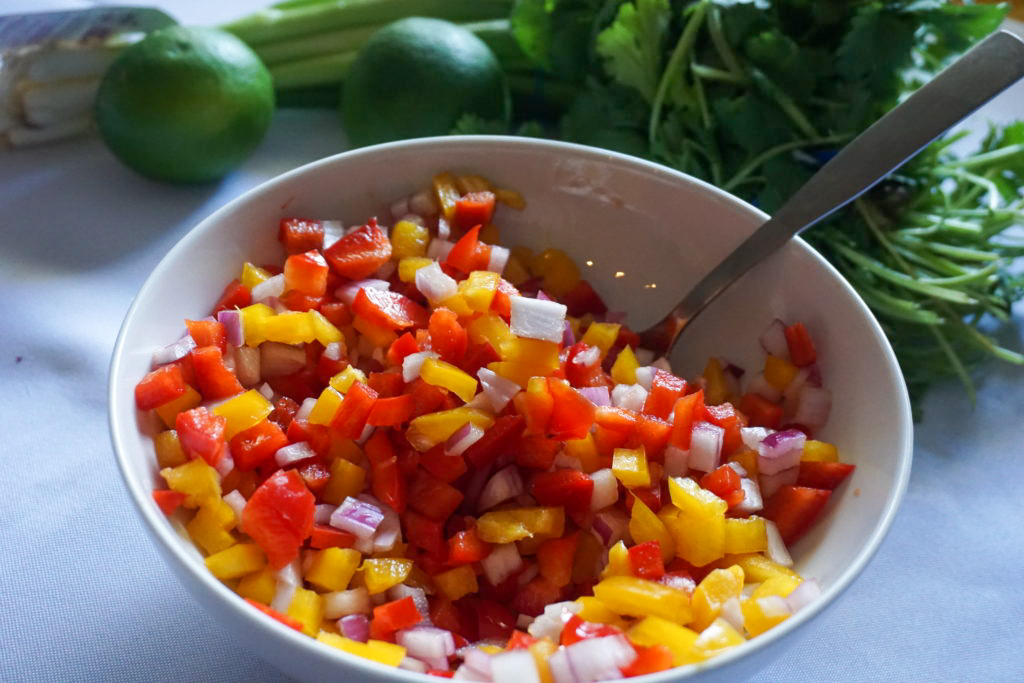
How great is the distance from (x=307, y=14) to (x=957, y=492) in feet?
5.37

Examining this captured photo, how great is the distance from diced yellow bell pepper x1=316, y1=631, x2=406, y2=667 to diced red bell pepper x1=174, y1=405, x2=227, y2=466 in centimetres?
25

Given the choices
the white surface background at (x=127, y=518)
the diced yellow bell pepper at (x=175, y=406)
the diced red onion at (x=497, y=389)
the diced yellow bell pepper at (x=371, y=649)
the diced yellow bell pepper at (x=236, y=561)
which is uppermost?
the diced red onion at (x=497, y=389)

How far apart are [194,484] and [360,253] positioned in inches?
16.8

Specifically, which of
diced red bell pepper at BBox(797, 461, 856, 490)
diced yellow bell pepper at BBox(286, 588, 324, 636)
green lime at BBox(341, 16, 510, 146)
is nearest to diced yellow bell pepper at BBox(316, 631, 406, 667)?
diced yellow bell pepper at BBox(286, 588, 324, 636)

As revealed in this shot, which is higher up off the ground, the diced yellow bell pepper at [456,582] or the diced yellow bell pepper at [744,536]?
the diced yellow bell pepper at [744,536]

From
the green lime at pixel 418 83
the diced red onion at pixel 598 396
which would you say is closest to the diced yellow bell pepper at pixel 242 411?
the diced red onion at pixel 598 396

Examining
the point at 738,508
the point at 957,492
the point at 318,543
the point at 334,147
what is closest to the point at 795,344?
the point at 738,508

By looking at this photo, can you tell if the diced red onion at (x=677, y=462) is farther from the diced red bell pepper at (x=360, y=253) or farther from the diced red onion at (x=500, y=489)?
the diced red bell pepper at (x=360, y=253)

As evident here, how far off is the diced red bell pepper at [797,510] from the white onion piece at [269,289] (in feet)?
2.39

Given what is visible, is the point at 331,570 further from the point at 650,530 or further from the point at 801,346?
the point at 801,346

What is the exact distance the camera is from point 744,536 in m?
1.06

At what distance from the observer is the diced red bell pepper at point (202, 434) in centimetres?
104

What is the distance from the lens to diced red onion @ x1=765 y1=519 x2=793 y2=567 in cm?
107

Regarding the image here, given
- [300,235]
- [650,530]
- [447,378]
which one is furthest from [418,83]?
[650,530]
